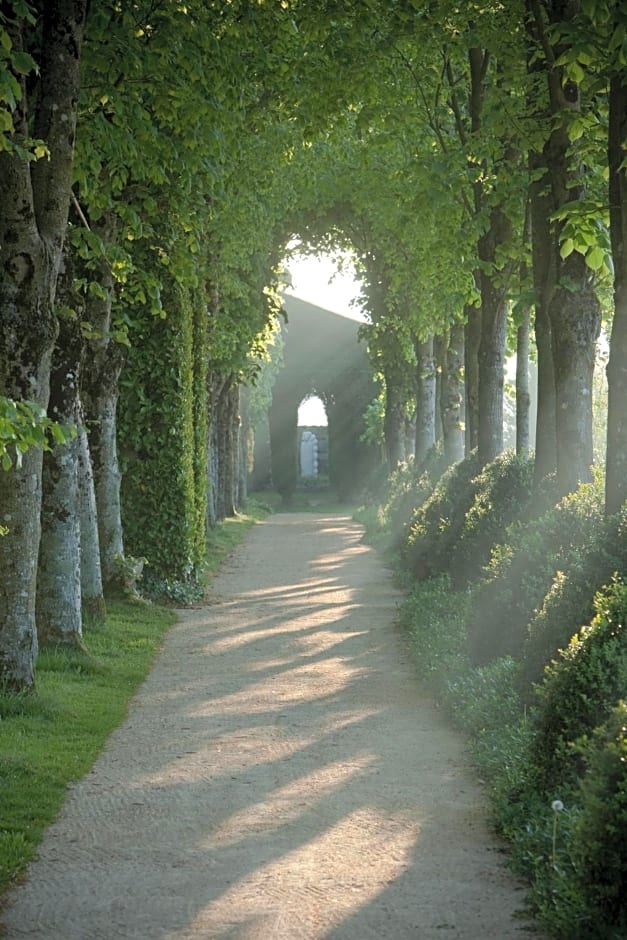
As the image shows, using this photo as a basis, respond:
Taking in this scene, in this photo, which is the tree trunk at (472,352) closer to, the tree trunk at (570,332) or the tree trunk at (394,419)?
the tree trunk at (570,332)

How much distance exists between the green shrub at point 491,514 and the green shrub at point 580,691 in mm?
6799

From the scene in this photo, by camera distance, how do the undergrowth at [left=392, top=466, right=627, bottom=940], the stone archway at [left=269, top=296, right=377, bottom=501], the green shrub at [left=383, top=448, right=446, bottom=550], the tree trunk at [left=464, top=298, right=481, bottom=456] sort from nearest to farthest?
the undergrowth at [left=392, top=466, right=627, bottom=940], the tree trunk at [left=464, top=298, right=481, bottom=456], the green shrub at [left=383, top=448, right=446, bottom=550], the stone archway at [left=269, top=296, right=377, bottom=501]

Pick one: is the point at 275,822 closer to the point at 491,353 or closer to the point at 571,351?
the point at 571,351

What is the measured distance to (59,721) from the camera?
934cm

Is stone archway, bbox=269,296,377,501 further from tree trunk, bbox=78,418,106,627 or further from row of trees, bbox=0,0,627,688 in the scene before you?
tree trunk, bbox=78,418,106,627

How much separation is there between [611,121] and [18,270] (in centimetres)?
477

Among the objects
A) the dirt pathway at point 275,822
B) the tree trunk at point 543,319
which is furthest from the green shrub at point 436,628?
the tree trunk at point 543,319

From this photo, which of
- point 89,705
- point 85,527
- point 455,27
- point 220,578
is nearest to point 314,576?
point 220,578

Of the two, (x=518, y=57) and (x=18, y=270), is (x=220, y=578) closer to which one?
(x=518, y=57)

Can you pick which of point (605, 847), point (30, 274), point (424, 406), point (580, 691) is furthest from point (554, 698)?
point (424, 406)

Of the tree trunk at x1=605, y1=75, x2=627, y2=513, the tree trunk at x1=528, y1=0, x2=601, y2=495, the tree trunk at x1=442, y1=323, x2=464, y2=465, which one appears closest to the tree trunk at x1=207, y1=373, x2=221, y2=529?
the tree trunk at x1=442, y1=323, x2=464, y2=465

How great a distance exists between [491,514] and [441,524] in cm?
314

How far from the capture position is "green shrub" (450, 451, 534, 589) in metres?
14.1

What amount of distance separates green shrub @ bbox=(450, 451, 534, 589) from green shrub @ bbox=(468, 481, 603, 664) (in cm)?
292
